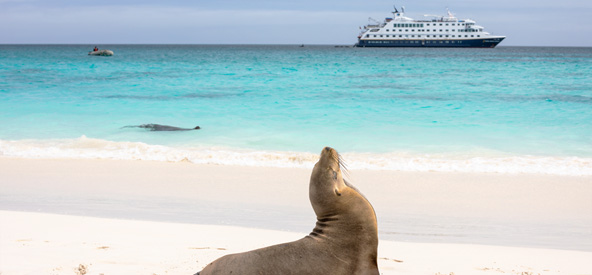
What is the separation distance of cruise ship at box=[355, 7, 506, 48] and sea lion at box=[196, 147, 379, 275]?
332ft

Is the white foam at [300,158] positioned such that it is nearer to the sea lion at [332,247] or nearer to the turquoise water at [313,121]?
the turquoise water at [313,121]

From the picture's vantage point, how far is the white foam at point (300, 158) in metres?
10.1

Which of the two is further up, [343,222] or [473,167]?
[343,222]

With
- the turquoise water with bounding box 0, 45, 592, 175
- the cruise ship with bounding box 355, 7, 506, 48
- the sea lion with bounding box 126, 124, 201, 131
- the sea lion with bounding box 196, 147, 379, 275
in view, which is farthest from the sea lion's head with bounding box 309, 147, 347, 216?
the cruise ship with bounding box 355, 7, 506, 48

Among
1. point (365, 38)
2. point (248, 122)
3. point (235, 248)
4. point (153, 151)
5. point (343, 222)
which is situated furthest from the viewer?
point (365, 38)

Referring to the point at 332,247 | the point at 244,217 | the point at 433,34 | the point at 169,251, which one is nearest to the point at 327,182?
the point at 332,247

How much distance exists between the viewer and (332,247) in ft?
9.11

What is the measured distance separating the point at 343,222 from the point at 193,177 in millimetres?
6326

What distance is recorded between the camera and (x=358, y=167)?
1008 centimetres

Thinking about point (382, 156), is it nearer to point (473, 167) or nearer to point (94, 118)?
point (473, 167)

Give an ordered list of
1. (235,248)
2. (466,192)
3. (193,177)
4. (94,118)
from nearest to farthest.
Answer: (235,248) < (466,192) < (193,177) < (94,118)

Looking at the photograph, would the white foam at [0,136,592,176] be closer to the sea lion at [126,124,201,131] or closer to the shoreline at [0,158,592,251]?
the shoreline at [0,158,592,251]

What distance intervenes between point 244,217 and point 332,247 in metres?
3.84

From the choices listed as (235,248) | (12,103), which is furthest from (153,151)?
(12,103)
